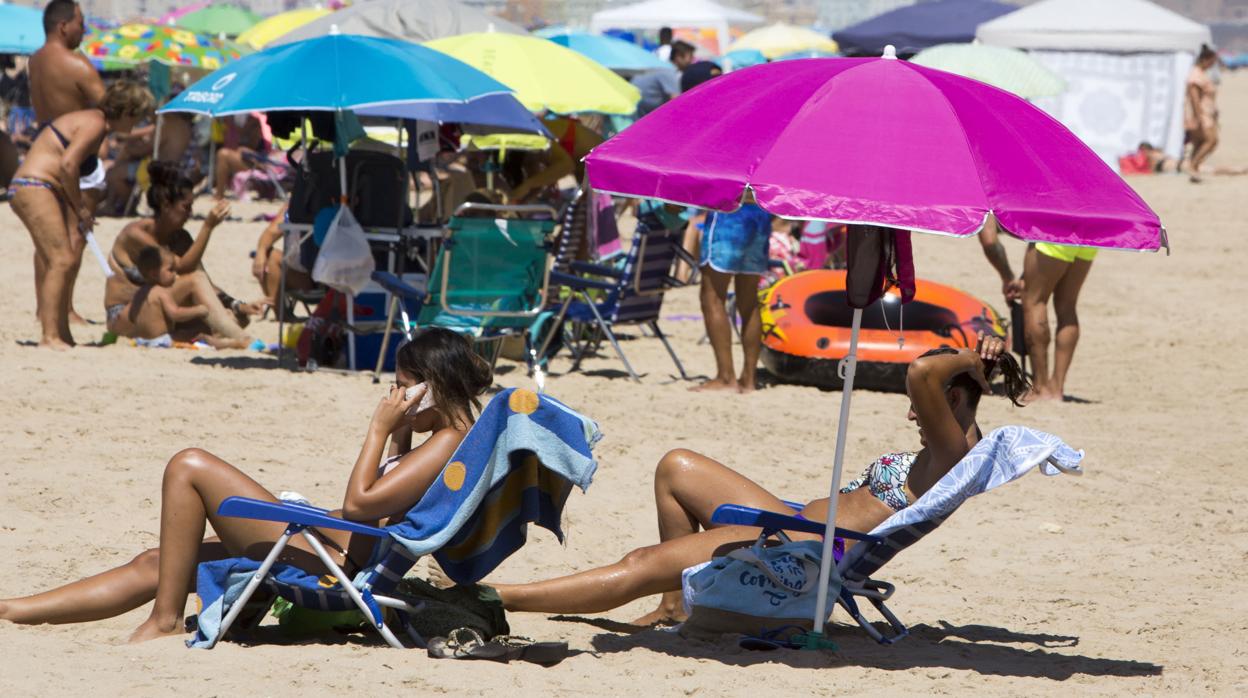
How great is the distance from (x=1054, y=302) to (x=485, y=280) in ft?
9.37

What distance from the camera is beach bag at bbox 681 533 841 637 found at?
4.29 metres

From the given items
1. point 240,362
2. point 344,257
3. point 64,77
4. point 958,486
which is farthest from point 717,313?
point 958,486

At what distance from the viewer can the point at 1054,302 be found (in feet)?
26.3

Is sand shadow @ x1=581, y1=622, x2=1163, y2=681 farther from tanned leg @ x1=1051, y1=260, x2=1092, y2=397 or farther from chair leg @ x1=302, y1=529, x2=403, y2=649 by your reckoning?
tanned leg @ x1=1051, y1=260, x2=1092, y2=397

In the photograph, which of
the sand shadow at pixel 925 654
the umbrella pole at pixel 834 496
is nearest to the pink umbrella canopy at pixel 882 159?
the umbrella pole at pixel 834 496

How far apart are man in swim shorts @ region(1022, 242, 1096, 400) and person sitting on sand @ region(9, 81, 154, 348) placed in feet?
15.2

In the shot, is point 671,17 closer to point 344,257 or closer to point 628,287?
point 628,287

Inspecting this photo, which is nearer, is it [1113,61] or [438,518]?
[438,518]

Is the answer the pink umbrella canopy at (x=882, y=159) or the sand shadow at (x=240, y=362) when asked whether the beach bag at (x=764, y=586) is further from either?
the sand shadow at (x=240, y=362)

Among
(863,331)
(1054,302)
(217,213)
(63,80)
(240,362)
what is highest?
(63,80)

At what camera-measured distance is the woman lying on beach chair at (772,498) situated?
13.8 feet

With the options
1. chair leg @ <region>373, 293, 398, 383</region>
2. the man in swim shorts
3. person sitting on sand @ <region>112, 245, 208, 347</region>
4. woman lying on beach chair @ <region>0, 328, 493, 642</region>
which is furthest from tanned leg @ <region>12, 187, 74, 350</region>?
the man in swim shorts

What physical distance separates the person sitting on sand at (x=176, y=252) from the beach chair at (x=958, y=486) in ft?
15.6

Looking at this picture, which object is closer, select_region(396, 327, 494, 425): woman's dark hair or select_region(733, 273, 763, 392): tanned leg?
select_region(396, 327, 494, 425): woman's dark hair
